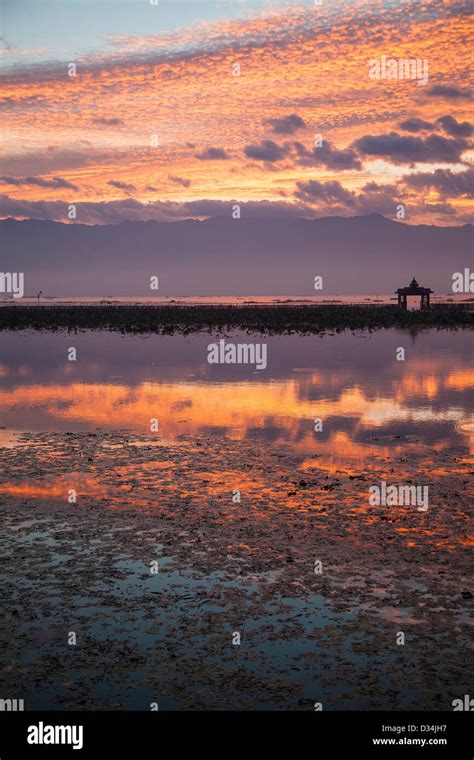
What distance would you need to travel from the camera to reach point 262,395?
29.8 meters

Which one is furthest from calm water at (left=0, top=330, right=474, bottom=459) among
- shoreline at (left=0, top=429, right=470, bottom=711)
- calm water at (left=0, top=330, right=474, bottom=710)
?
shoreline at (left=0, top=429, right=470, bottom=711)

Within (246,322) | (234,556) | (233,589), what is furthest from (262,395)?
(246,322)

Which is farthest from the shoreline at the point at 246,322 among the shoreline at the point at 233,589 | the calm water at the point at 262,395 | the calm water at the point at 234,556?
the shoreline at the point at 233,589

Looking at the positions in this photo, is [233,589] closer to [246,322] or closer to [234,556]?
[234,556]

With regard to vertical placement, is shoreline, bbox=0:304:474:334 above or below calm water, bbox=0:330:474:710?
above

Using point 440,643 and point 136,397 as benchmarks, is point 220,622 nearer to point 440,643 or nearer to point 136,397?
point 440,643

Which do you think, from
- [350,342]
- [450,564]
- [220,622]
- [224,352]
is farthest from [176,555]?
[350,342]

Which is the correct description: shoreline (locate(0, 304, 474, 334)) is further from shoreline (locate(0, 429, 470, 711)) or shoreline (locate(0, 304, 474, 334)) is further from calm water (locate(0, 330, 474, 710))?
shoreline (locate(0, 429, 470, 711))

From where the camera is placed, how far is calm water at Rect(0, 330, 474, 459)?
2225cm

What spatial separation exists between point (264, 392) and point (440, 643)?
2195cm

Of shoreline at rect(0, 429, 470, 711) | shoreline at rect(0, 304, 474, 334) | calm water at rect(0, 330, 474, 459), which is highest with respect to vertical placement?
shoreline at rect(0, 304, 474, 334)

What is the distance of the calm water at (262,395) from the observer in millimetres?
22250

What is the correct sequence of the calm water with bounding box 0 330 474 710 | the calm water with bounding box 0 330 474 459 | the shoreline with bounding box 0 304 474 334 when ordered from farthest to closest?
1. the shoreline with bounding box 0 304 474 334
2. the calm water with bounding box 0 330 474 459
3. the calm water with bounding box 0 330 474 710
